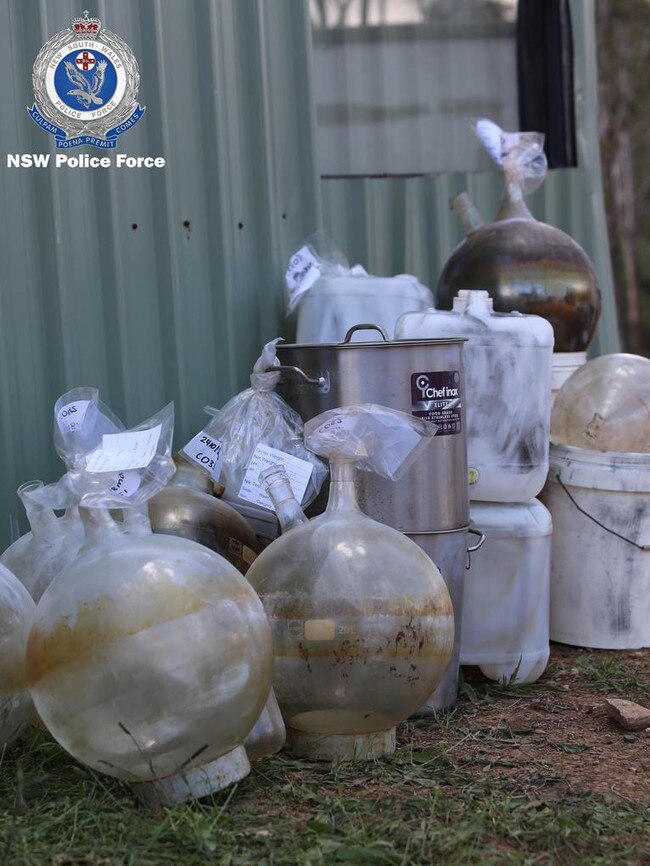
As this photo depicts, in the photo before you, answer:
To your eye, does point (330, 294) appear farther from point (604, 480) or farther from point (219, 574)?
point (219, 574)

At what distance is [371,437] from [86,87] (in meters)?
1.77

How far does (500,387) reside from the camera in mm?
3898

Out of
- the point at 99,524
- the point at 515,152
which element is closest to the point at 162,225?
A: the point at 515,152

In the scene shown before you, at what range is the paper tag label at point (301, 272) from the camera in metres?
4.67

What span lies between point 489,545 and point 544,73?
133 inches

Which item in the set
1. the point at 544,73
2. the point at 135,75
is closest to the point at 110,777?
the point at 135,75

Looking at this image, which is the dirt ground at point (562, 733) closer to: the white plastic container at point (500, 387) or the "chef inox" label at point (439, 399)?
the white plastic container at point (500, 387)

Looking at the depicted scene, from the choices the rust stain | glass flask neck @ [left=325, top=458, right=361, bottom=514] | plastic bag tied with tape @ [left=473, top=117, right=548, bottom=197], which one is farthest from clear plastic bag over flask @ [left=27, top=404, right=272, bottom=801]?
plastic bag tied with tape @ [left=473, top=117, right=548, bottom=197]

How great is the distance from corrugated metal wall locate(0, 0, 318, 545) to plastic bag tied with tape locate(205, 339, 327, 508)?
0.58 meters

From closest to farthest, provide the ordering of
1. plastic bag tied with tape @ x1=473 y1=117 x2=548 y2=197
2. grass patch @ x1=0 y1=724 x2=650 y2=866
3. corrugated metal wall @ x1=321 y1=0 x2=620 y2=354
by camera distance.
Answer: grass patch @ x1=0 y1=724 x2=650 y2=866 → plastic bag tied with tape @ x1=473 y1=117 x2=548 y2=197 → corrugated metal wall @ x1=321 y1=0 x2=620 y2=354

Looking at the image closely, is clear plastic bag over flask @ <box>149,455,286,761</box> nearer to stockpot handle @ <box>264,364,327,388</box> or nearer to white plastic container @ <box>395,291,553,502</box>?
stockpot handle @ <box>264,364,327,388</box>

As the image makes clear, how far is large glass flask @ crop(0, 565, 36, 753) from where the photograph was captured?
9.57 ft

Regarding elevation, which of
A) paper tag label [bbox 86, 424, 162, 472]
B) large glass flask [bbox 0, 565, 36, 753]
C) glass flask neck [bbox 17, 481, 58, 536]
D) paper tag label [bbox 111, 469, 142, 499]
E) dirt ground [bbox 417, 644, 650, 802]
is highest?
paper tag label [bbox 86, 424, 162, 472]

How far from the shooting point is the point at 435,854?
8.20 ft
